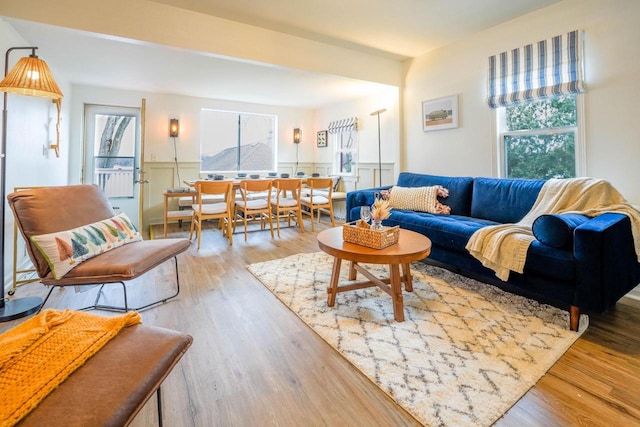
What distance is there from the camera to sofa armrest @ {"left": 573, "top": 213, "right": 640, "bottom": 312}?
1.70 metres

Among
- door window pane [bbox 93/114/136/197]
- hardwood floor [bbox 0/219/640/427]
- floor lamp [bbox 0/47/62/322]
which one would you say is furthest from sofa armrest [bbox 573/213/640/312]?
door window pane [bbox 93/114/136/197]

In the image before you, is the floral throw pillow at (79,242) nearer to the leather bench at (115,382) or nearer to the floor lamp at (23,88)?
the floor lamp at (23,88)

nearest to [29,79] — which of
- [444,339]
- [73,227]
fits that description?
[73,227]

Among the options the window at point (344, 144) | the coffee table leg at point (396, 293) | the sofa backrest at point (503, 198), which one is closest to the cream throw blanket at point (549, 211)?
the sofa backrest at point (503, 198)

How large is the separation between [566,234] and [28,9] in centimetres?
407

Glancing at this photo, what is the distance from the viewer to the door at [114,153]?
481cm

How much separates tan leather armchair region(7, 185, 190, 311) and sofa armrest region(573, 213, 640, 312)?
2603mm

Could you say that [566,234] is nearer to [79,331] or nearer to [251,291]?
[251,291]

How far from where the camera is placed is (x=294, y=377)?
145cm

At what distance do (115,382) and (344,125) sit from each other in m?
5.46

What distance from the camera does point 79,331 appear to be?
0.99m

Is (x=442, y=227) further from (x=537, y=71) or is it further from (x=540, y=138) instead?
(x=537, y=71)

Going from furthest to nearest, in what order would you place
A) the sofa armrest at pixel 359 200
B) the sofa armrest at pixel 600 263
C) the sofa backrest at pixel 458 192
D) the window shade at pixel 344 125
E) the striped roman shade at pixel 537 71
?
the window shade at pixel 344 125 → the sofa armrest at pixel 359 200 → the sofa backrest at pixel 458 192 → the striped roman shade at pixel 537 71 → the sofa armrest at pixel 600 263

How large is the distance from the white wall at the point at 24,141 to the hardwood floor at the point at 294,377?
40.7 inches
